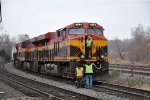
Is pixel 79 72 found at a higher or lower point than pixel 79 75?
higher

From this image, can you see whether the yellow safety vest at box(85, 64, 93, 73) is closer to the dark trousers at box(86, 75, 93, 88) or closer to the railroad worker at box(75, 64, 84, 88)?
the dark trousers at box(86, 75, 93, 88)

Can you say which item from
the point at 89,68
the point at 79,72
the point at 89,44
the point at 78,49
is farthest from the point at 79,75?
the point at 89,44

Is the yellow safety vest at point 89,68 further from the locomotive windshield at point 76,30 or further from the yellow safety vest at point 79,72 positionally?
the locomotive windshield at point 76,30

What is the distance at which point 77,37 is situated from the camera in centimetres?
1959

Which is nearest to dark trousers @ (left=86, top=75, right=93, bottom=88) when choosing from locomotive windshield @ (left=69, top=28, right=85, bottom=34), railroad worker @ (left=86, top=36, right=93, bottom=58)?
railroad worker @ (left=86, top=36, right=93, bottom=58)

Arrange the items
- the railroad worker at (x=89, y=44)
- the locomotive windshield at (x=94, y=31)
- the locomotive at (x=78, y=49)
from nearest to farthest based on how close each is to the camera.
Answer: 1. the railroad worker at (x=89, y=44)
2. the locomotive at (x=78, y=49)
3. the locomotive windshield at (x=94, y=31)

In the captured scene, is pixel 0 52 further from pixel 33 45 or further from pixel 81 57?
pixel 81 57

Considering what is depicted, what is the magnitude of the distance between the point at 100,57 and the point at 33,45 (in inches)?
617

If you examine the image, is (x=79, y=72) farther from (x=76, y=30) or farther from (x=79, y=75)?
(x=76, y=30)

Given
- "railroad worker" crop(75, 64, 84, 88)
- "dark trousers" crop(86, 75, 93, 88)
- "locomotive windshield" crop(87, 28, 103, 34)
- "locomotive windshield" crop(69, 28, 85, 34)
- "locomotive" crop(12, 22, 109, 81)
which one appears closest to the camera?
"dark trousers" crop(86, 75, 93, 88)

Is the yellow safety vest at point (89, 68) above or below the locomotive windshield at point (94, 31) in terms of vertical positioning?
below

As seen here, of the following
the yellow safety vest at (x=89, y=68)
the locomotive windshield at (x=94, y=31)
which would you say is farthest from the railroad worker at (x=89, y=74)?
the locomotive windshield at (x=94, y=31)

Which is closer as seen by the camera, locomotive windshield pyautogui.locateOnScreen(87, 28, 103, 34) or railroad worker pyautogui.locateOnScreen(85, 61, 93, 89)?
railroad worker pyautogui.locateOnScreen(85, 61, 93, 89)

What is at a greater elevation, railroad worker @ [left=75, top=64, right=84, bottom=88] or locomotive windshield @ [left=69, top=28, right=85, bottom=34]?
locomotive windshield @ [left=69, top=28, right=85, bottom=34]
